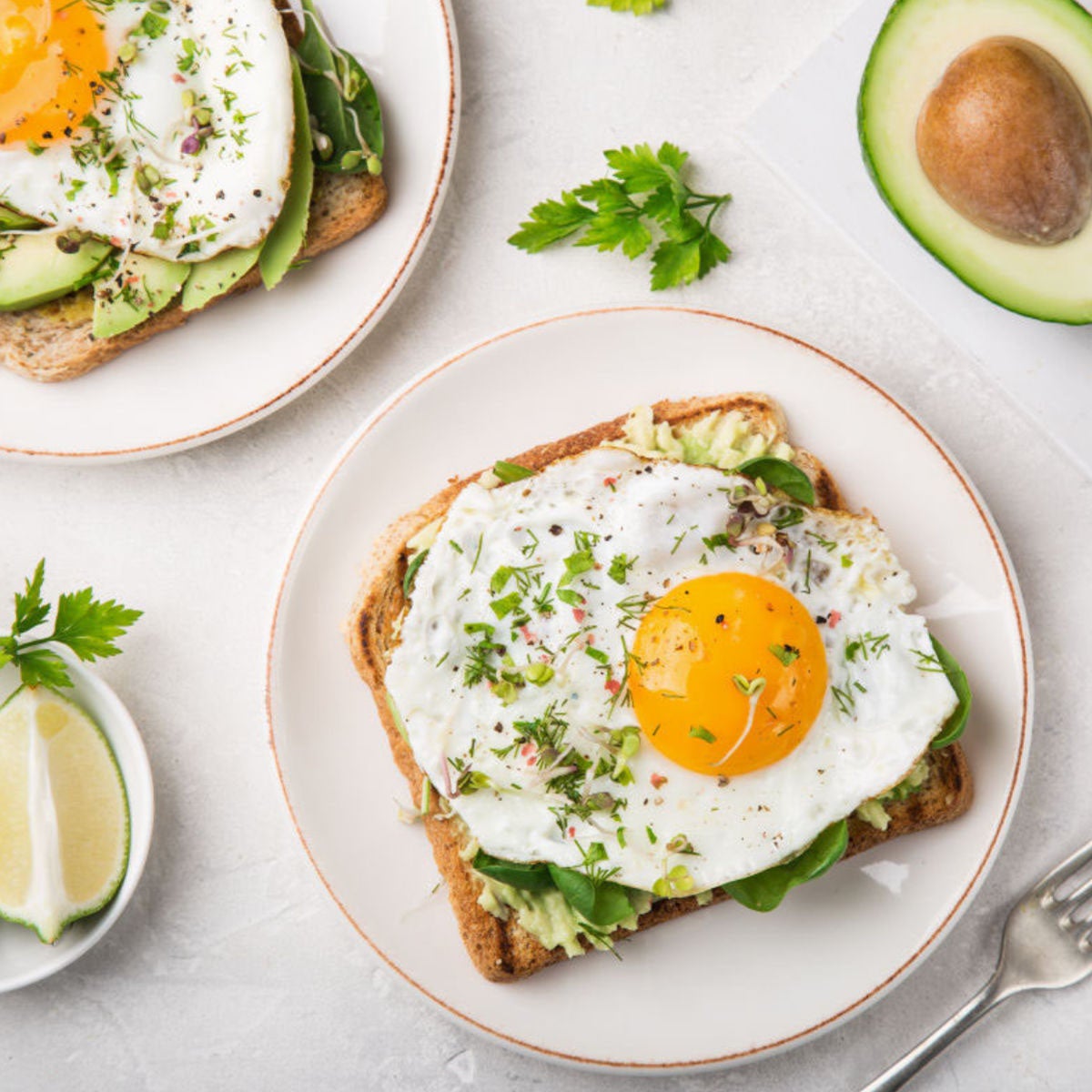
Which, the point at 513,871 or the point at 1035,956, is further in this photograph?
the point at 1035,956

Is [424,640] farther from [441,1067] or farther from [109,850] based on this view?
[441,1067]

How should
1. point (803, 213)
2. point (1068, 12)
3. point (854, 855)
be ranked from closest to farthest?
1. point (1068, 12)
2. point (854, 855)
3. point (803, 213)

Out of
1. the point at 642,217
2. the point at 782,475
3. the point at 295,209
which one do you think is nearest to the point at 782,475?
the point at 782,475

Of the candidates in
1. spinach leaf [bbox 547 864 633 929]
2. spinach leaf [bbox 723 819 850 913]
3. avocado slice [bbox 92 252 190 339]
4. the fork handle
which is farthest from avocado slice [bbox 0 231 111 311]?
the fork handle

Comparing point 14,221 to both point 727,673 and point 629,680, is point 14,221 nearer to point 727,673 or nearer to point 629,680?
point 629,680

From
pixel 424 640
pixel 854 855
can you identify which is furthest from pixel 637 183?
pixel 854 855
